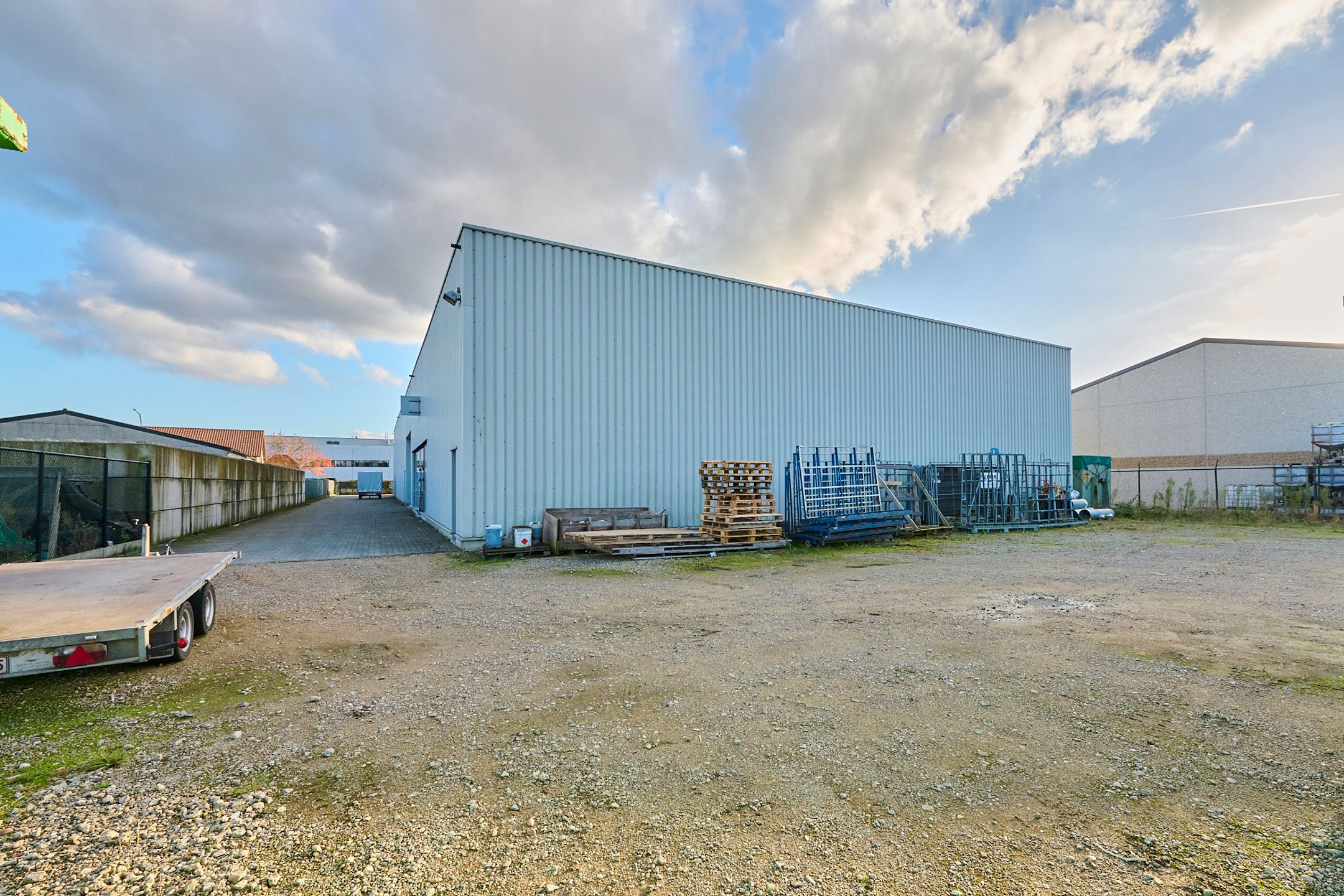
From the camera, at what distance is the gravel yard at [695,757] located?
2451 millimetres

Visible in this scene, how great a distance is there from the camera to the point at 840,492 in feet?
50.9

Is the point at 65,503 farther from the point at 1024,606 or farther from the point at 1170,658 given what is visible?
the point at 1170,658

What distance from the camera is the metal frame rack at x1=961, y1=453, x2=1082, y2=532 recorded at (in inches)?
718

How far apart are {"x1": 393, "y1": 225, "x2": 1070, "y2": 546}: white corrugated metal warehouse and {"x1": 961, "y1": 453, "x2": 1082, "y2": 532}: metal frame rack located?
158cm

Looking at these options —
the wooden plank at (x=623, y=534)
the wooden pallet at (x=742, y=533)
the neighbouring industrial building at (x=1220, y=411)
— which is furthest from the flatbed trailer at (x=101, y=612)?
the neighbouring industrial building at (x=1220, y=411)

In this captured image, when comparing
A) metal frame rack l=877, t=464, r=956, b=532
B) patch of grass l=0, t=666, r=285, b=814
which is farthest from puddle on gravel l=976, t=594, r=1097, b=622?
metal frame rack l=877, t=464, r=956, b=532

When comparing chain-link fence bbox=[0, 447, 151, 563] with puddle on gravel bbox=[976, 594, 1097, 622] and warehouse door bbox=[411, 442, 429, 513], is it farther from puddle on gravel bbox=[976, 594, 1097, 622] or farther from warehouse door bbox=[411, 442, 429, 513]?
puddle on gravel bbox=[976, 594, 1097, 622]

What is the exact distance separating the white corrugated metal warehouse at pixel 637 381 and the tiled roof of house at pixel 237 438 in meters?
30.6

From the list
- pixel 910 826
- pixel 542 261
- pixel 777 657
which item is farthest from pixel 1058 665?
pixel 542 261

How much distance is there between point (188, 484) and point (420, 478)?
30.0ft

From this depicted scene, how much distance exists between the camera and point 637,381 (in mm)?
14422

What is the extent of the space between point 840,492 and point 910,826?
13231 mm

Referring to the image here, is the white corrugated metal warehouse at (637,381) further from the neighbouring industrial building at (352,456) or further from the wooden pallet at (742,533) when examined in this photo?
the neighbouring industrial building at (352,456)

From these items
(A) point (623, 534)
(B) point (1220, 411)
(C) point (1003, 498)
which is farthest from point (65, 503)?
(B) point (1220, 411)
